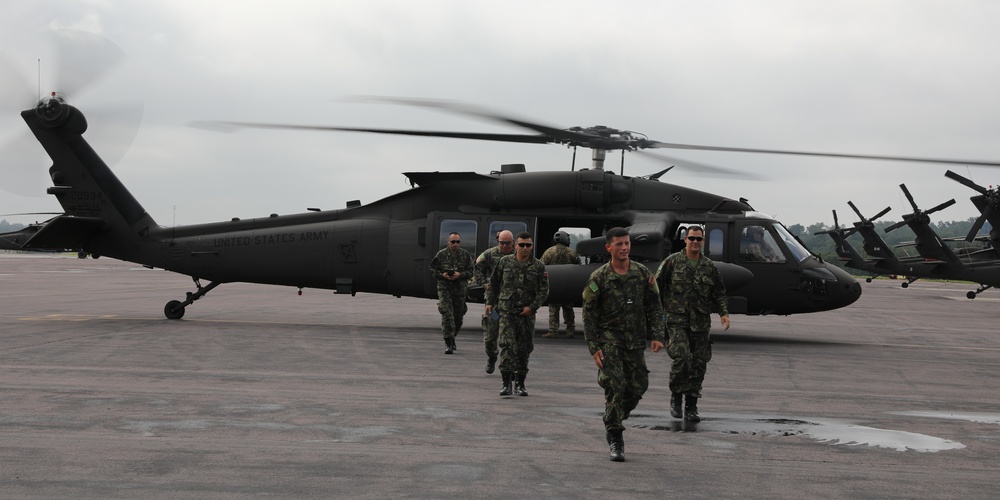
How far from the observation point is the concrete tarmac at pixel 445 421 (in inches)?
245

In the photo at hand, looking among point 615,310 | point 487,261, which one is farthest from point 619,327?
point 487,261

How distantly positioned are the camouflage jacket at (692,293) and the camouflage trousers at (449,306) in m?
5.41

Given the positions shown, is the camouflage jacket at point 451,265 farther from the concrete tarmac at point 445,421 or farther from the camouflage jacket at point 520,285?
the camouflage jacket at point 520,285

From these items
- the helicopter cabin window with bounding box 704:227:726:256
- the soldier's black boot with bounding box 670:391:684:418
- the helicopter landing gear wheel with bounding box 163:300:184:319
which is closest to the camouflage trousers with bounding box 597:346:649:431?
the soldier's black boot with bounding box 670:391:684:418

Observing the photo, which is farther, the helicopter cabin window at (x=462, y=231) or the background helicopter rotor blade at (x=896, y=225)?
the background helicopter rotor blade at (x=896, y=225)

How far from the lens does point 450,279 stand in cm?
1395

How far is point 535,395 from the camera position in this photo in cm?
1036

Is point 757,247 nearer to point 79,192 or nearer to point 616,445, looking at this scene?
point 616,445

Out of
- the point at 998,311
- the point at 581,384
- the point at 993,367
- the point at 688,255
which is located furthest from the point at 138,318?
the point at 998,311

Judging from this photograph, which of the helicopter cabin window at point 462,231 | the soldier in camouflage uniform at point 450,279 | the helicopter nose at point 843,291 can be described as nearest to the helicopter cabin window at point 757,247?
the helicopter nose at point 843,291

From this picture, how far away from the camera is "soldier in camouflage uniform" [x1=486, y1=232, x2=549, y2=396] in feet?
33.8

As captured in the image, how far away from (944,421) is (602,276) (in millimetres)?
4051

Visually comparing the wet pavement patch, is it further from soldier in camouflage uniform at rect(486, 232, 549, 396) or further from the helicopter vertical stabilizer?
the helicopter vertical stabilizer

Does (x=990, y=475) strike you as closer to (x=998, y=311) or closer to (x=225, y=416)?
(x=225, y=416)
